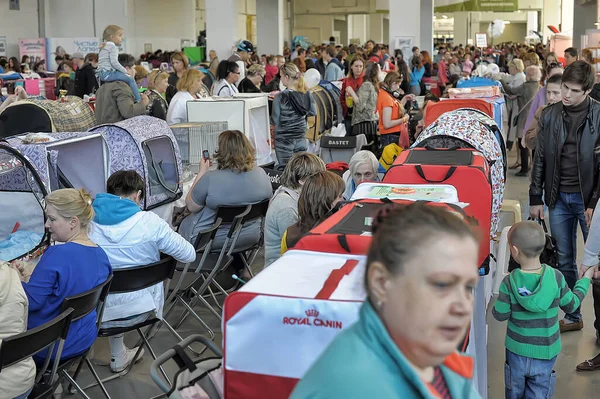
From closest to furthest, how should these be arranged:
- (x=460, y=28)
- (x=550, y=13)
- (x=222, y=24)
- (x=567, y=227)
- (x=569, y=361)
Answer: (x=569, y=361)
(x=567, y=227)
(x=222, y=24)
(x=550, y=13)
(x=460, y=28)

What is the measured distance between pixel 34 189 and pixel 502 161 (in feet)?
8.66

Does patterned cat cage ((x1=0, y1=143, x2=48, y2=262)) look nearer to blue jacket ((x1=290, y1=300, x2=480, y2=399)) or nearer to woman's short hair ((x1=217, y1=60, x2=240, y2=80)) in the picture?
blue jacket ((x1=290, y1=300, x2=480, y2=399))

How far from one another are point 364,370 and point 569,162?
11.3 feet

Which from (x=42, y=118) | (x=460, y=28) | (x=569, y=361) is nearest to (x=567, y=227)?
(x=569, y=361)

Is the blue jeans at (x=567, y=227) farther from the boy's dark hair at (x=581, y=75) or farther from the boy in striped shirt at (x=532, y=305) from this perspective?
the boy in striped shirt at (x=532, y=305)

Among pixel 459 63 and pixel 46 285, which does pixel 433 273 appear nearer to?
pixel 46 285

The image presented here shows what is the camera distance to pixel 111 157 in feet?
16.3

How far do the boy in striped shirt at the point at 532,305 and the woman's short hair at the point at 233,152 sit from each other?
2165 millimetres

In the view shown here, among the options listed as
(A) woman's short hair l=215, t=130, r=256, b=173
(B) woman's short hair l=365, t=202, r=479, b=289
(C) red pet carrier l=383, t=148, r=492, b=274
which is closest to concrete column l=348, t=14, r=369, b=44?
(A) woman's short hair l=215, t=130, r=256, b=173

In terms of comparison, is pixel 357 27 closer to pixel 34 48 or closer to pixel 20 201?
pixel 34 48

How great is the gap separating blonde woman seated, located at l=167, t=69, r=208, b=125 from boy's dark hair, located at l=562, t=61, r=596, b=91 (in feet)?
12.1

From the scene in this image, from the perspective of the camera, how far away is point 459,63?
64.7ft

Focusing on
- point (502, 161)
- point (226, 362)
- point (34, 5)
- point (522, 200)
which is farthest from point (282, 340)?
point (34, 5)

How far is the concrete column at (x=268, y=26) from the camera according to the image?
22203 mm
